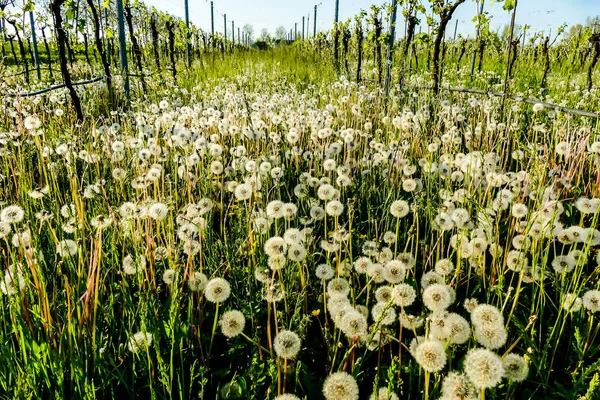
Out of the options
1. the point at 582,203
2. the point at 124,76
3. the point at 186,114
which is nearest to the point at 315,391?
the point at 582,203

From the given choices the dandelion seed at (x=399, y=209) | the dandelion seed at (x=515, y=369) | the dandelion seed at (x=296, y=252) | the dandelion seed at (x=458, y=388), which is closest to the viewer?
the dandelion seed at (x=458, y=388)

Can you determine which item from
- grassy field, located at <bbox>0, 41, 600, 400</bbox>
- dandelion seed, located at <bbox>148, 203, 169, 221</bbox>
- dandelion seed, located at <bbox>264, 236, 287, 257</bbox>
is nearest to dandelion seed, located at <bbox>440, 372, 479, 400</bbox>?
grassy field, located at <bbox>0, 41, 600, 400</bbox>

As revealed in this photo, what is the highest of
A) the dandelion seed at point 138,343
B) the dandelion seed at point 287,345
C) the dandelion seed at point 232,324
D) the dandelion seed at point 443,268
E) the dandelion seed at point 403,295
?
the dandelion seed at point 403,295

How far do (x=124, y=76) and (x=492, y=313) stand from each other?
20.6 feet

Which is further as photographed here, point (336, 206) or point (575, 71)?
point (575, 71)

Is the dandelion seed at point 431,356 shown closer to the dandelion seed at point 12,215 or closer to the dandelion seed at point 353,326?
the dandelion seed at point 353,326

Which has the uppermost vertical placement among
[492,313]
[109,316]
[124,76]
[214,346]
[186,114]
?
[124,76]

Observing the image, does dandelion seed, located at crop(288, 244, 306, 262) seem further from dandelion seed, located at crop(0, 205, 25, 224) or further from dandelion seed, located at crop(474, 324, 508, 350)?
dandelion seed, located at crop(0, 205, 25, 224)

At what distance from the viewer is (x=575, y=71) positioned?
39.0ft

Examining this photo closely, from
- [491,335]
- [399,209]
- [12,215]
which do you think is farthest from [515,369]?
[12,215]

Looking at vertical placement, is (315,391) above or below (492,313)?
below

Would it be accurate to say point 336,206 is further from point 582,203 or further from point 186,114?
point 186,114

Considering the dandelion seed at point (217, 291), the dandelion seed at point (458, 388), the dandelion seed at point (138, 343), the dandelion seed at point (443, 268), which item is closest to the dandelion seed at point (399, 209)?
the dandelion seed at point (443, 268)

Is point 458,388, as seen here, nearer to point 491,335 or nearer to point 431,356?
point 431,356
